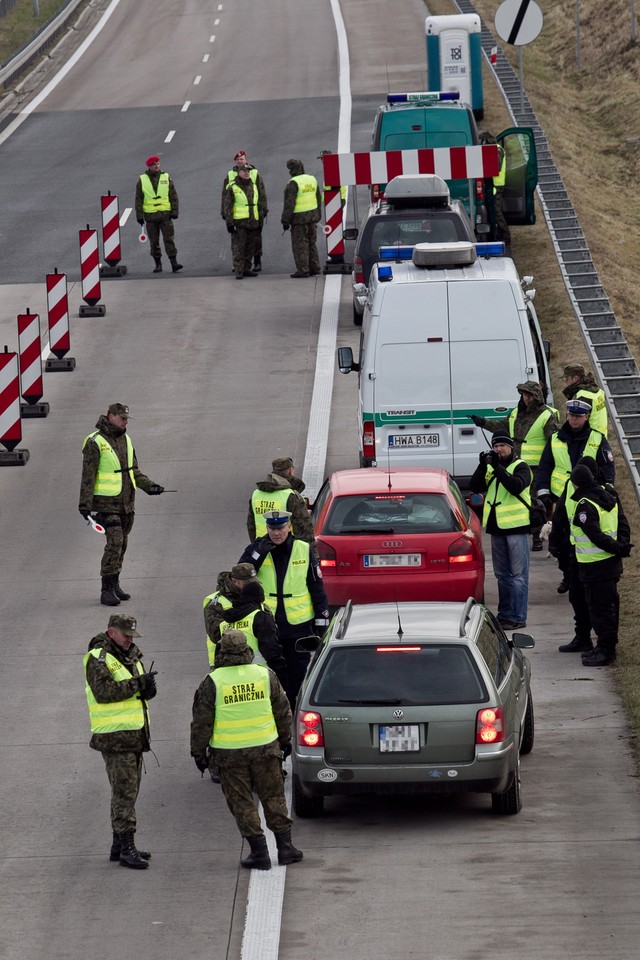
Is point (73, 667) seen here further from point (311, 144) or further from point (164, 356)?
point (311, 144)

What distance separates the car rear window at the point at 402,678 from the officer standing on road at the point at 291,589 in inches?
66.1

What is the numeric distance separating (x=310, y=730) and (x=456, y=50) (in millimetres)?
29125

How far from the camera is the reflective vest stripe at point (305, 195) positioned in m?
27.2

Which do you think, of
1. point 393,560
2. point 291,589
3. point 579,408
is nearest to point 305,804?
point 291,589

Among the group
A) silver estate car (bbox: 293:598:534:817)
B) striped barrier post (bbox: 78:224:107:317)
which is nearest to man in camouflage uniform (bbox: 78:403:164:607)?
silver estate car (bbox: 293:598:534:817)

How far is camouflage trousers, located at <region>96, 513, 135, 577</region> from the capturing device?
626 inches

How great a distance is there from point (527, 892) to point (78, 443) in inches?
481

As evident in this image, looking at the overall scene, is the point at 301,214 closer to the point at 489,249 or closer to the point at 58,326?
the point at 58,326

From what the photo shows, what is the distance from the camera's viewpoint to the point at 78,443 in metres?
21.0

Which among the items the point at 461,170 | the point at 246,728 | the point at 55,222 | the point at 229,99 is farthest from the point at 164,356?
the point at 229,99

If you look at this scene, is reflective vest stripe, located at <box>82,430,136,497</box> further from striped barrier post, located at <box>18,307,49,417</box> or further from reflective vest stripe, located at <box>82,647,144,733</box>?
reflective vest stripe, located at <box>82,647,144,733</box>

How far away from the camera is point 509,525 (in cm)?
1499

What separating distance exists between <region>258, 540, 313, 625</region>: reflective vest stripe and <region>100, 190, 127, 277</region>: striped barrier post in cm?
1579

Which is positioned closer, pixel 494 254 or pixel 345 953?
pixel 345 953
